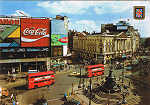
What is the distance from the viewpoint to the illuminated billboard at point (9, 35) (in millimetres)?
29188

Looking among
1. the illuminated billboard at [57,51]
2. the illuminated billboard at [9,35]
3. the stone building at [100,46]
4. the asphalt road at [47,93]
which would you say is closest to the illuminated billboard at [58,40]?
the illuminated billboard at [57,51]

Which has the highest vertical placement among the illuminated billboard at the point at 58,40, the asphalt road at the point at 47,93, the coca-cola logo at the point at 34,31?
the coca-cola logo at the point at 34,31

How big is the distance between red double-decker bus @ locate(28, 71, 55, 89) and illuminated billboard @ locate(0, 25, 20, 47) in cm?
1200

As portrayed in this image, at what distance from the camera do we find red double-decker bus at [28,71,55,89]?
22.5 metres

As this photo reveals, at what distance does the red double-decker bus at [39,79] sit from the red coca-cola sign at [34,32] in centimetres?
1097

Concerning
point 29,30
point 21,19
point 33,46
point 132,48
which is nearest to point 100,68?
point 33,46

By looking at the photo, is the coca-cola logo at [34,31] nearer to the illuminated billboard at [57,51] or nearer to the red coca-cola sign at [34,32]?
the red coca-cola sign at [34,32]

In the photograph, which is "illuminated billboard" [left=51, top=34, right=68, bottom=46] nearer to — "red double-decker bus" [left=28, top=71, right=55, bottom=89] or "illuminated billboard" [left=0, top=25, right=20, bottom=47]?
"illuminated billboard" [left=0, top=25, right=20, bottom=47]

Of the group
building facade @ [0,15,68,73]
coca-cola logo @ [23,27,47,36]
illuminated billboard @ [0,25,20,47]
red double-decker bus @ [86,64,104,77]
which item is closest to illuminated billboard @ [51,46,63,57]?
building facade @ [0,15,68,73]

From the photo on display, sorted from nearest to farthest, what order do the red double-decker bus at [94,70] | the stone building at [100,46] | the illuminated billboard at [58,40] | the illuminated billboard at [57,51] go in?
1. the red double-decker bus at [94,70]
2. the illuminated billboard at [58,40]
3. the illuminated billboard at [57,51]
4. the stone building at [100,46]

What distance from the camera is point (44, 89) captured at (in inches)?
912

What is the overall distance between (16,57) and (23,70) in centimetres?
391

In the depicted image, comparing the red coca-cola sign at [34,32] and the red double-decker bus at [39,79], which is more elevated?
the red coca-cola sign at [34,32]

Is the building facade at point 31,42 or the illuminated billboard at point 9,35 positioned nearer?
the illuminated billboard at point 9,35
